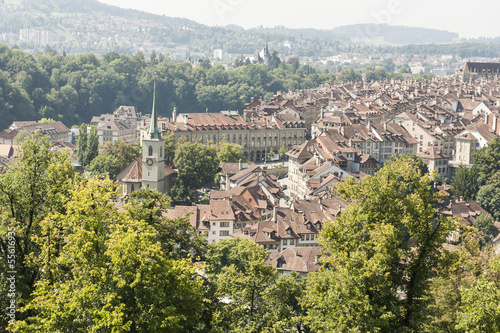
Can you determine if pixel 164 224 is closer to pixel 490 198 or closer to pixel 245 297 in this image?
pixel 245 297

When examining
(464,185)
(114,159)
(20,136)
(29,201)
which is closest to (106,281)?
(29,201)

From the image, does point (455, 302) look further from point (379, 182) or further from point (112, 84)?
point (112, 84)

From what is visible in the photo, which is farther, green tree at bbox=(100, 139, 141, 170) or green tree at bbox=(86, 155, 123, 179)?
green tree at bbox=(100, 139, 141, 170)

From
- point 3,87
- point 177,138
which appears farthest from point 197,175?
point 3,87

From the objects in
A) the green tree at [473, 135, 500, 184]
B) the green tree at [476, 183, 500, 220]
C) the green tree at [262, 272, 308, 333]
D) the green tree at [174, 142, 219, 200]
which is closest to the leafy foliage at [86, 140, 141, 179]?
the green tree at [174, 142, 219, 200]

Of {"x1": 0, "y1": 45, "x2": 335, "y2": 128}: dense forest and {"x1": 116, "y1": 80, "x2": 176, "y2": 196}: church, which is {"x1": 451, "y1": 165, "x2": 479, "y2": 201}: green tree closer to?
{"x1": 116, "y1": 80, "x2": 176, "y2": 196}: church

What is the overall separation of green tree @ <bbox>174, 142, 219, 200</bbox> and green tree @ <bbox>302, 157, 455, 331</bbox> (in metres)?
45.4


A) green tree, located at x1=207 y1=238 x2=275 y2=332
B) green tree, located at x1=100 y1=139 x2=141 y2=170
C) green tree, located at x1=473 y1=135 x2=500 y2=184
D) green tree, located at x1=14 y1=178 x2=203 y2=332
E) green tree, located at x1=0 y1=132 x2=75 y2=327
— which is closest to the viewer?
green tree, located at x1=14 y1=178 x2=203 y2=332

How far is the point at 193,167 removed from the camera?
7075 cm

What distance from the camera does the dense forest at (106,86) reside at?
127694 millimetres

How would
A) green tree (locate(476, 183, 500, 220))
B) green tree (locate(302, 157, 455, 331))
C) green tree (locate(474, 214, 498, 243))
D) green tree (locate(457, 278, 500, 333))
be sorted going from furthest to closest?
green tree (locate(476, 183, 500, 220)), green tree (locate(474, 214, 498, 243)), green tree (locate(302, 157, 455, 331)), green tree (locate(457, 278, 500, 333))

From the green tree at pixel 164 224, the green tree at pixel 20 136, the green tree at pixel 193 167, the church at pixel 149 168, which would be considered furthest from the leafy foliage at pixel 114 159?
the green tree at pixel 164 224

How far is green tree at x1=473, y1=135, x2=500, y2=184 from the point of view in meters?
82.2

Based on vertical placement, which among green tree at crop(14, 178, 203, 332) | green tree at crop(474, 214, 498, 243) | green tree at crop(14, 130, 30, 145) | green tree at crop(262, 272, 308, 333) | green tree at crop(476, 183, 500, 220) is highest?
green tree at crop(14, 178, 203, 332)
